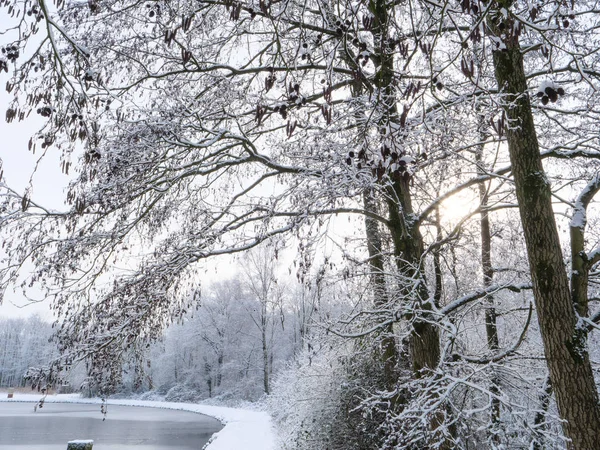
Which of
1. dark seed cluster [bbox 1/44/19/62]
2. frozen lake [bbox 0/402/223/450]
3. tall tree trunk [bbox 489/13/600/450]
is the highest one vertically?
dark seed cluster [bbox 1/44/19/62]

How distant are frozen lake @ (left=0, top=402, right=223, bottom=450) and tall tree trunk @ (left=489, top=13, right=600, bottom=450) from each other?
15.7m

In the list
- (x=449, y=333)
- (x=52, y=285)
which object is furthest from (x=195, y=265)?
(x=449, y=333)

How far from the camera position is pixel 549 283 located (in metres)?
Result: 4.05

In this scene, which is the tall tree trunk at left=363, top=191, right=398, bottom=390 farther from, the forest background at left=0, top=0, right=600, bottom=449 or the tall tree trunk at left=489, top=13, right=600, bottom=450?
the tall tree trunk at left=489, top=13, right=600, bottom=450

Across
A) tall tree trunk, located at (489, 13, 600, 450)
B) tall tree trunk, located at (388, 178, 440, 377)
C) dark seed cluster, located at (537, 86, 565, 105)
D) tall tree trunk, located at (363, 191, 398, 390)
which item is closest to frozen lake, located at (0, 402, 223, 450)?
tall tree trunk, located at (363, 191, 398, 390)

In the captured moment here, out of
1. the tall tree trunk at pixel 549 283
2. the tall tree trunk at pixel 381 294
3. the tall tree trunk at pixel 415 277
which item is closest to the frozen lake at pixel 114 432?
the tall tree trunk at pixel 381 294

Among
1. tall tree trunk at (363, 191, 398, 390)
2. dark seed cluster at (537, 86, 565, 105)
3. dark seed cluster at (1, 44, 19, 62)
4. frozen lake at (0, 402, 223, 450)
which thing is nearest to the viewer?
dark seed cluster at (537, 86, 565, 105)

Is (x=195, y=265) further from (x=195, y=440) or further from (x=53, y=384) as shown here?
(x=195, y=440)

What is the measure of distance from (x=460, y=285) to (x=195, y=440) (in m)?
14.8

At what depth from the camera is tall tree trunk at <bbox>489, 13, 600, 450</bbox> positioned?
379cm

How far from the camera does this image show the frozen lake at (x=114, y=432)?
1697 cm

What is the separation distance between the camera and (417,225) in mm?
5812

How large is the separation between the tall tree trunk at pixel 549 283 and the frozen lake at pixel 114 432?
51.4 feet

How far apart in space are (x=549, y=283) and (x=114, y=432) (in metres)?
21.9
